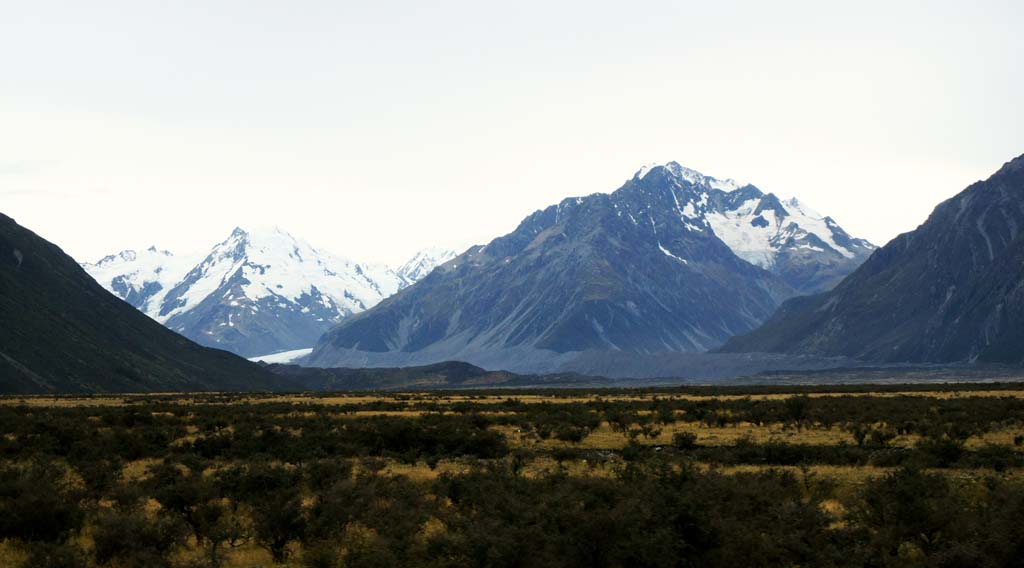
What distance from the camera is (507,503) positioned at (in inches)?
1052

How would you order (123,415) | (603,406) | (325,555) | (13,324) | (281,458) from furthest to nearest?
1. (13,324)
2. (603,406)
3. (123,415)
4. (281,458)
5. (325,555)

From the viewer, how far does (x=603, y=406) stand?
85.1 metres

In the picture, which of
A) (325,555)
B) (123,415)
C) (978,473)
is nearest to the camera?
(325,555)

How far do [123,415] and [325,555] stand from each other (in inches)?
2062

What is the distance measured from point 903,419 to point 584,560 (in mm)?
45983

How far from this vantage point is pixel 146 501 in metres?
30.5

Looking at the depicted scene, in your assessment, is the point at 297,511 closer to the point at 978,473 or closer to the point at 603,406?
the point at 978,473

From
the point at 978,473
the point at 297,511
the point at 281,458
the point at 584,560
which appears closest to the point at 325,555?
the point at 297,511

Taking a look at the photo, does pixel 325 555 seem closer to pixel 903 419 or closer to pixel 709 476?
pixel 709 476

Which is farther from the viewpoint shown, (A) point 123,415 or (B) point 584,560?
(A) point 123,415

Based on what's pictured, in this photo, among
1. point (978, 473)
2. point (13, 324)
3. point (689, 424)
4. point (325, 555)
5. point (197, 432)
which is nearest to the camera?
point (325, 555)

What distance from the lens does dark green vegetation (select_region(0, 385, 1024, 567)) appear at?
2186 centimetres

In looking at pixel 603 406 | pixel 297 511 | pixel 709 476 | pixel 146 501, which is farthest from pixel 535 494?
pixel 603 406

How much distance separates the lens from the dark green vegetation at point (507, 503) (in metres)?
21.9
